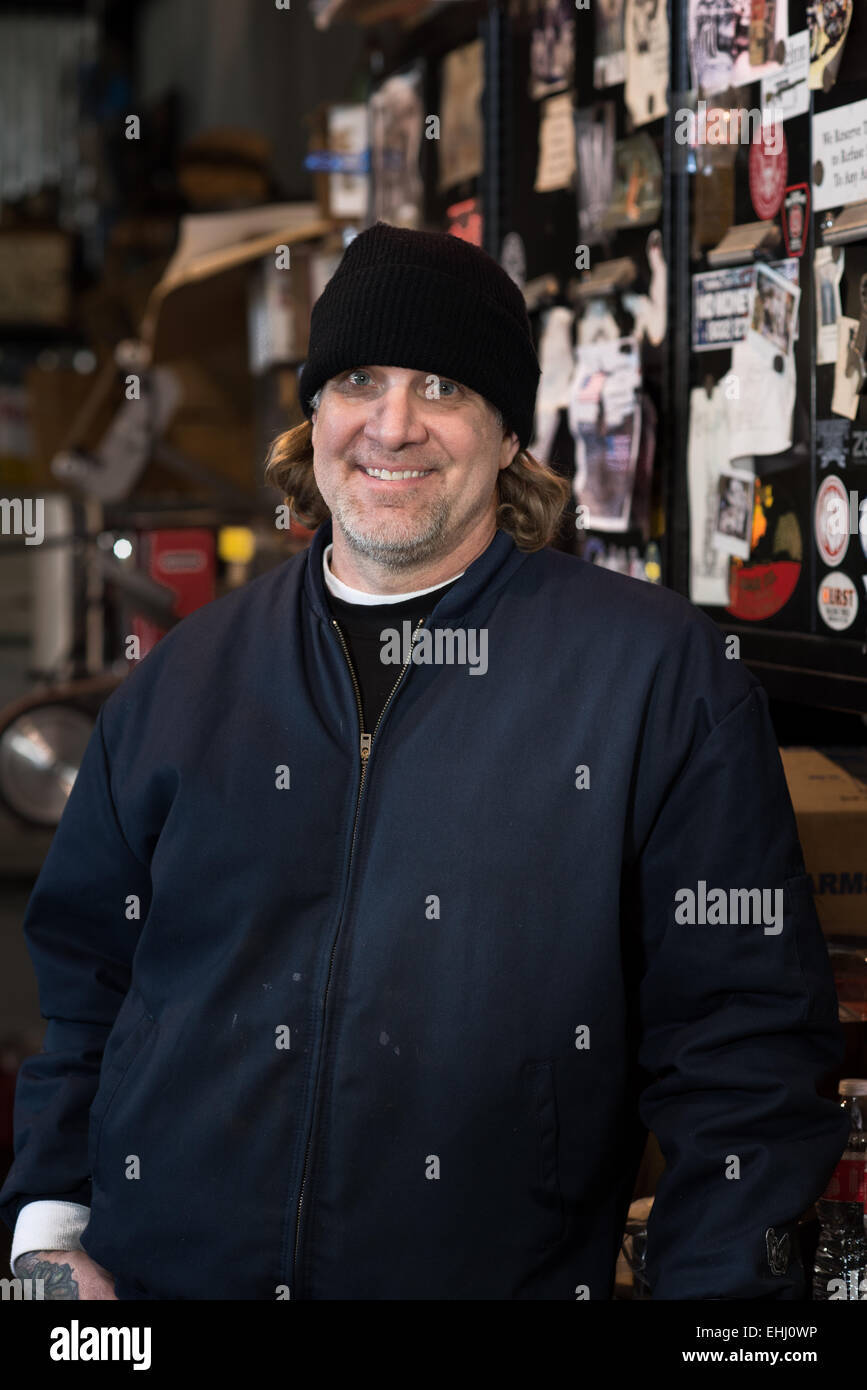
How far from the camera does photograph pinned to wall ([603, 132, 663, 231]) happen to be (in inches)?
105

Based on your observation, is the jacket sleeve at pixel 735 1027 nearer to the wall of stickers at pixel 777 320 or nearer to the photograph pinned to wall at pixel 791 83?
the wall of stickers at pixel 777 320

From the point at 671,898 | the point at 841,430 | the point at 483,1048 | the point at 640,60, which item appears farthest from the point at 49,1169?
the point at 640,60

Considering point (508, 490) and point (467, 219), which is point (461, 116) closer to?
point (467, 219)

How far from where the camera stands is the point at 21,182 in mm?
18500

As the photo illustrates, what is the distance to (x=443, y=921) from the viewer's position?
1.73 meters

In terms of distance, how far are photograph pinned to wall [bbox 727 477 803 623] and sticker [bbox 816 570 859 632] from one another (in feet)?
0.24

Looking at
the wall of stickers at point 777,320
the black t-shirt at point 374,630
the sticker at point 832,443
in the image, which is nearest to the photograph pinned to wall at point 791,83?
the wall of stickers at point 777,320

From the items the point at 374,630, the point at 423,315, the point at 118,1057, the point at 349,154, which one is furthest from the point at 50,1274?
the point at 349,154

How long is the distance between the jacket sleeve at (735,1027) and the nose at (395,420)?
1.56 ft

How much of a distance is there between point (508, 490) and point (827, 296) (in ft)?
1.66

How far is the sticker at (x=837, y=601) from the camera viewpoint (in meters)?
2.15

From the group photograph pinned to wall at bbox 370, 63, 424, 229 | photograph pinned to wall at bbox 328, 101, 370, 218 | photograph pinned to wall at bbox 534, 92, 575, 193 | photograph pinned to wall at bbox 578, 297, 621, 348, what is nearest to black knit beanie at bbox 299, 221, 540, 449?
photograph pinned to wall at bbox 578, 297, 621, 348

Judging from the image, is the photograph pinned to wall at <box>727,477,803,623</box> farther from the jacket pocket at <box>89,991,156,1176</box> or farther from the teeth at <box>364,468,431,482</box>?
the jacket pocket at <box>89,991,156,1176</box>

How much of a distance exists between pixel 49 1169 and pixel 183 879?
0.41m
